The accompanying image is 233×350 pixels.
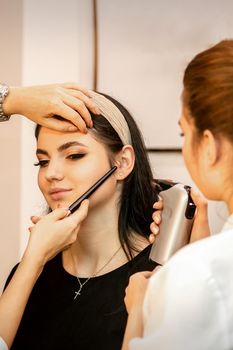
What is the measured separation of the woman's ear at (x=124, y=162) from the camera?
47.6 inches

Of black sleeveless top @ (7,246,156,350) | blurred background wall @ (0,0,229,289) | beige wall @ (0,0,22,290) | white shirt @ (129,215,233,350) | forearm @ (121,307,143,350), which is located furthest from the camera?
beige wall @ (0,0,22,290)

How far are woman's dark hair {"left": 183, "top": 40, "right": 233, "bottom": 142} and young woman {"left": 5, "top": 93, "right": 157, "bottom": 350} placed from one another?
488 millimetres

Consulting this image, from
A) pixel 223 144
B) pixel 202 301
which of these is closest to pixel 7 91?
pixel 223 144

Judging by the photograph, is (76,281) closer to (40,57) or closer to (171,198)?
(171,198)

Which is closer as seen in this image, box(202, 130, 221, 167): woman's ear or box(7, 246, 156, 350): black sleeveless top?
box(202, 130, 221, 167): woman's ear

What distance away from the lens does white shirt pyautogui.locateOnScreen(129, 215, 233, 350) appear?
22.4 inches

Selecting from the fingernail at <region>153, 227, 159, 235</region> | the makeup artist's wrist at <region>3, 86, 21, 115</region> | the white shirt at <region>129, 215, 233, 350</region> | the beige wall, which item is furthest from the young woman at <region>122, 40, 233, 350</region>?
the beige wall

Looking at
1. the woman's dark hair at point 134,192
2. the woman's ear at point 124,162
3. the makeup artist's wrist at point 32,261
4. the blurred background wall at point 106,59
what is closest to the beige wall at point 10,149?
the blurred background wall at point 106,59

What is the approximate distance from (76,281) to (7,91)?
0.46m

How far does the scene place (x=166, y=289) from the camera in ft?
1.92

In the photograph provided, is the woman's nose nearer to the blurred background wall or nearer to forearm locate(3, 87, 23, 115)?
forearm locate(3, 87, 23, 115)

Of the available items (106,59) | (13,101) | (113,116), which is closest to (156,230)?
(113,116)

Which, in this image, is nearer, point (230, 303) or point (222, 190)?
point (230, 303)

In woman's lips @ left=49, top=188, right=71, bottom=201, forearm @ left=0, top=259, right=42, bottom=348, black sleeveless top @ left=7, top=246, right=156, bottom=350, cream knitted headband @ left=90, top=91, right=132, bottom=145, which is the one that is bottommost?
black sleeveless top @ left=7, top=246, right=156, bottom=350
